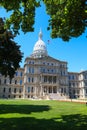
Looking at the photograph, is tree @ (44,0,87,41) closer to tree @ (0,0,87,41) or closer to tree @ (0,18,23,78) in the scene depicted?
tree @ (0,0,87,41)

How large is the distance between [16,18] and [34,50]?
355ft

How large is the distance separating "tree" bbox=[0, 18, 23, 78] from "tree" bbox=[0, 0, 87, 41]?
15.3 meters

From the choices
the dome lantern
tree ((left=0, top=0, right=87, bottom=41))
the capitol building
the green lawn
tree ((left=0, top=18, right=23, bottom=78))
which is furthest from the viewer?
the dome lantern

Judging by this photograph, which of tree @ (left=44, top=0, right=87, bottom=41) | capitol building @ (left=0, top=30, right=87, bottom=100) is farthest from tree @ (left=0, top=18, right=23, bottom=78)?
capitol building @ (left=0, top=30, right=87, bottom=100)

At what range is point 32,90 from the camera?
91375 mm

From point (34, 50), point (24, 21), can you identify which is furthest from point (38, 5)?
point (34, 50)

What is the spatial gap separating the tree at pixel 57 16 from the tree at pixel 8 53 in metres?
15.3

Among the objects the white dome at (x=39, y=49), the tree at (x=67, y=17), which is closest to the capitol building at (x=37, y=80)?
the white dome at (x=39, y=49)

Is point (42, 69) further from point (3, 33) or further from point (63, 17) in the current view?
point (63, 17)

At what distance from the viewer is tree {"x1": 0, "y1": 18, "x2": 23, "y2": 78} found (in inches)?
1150

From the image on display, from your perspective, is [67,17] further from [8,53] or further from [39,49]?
[39,49]

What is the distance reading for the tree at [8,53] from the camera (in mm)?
29203

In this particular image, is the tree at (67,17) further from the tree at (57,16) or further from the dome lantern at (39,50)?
the dome lantern at (39,50)

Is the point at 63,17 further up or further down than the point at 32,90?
further up
